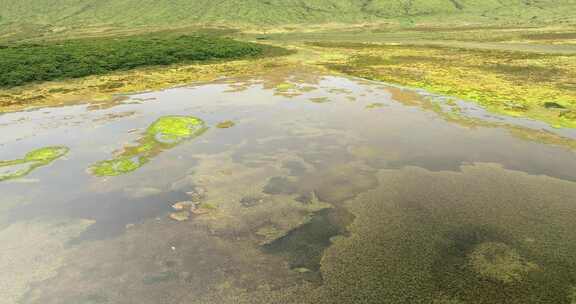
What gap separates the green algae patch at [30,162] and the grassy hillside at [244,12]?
150m

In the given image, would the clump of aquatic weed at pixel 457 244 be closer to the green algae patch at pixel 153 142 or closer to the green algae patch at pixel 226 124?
the green algae patch at pixel 153 142

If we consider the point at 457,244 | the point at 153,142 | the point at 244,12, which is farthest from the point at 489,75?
the point at 244,12

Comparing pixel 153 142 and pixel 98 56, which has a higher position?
pixel 98 56

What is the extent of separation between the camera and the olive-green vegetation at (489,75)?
32188 millimetres

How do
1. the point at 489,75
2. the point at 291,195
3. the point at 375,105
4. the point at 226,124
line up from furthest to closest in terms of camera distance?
the point at 489,75, the point at 375,105, the point at 226,124, the point at 291,195

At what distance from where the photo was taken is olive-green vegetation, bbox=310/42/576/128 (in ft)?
106

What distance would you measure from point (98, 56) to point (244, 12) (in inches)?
5610

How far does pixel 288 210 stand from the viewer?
17.0 meters

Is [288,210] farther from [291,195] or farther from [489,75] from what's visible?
[489,75]

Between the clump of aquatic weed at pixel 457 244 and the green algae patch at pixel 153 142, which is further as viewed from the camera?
the green algae patch at pixel 153 142

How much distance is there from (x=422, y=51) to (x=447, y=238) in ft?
220

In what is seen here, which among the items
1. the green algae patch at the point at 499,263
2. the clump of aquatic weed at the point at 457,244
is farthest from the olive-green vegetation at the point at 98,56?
the green algae patch at the point at 499,263

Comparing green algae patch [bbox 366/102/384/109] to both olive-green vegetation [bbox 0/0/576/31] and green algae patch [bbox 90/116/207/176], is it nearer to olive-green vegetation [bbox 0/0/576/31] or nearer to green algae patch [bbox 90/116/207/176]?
green algae patch [bbox 90/116/207/176]

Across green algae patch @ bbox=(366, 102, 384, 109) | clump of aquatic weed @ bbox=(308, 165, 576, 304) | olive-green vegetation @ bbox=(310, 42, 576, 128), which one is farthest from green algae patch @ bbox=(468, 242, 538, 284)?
green algae patch @ bbox=(366, 102, 384, 109)
